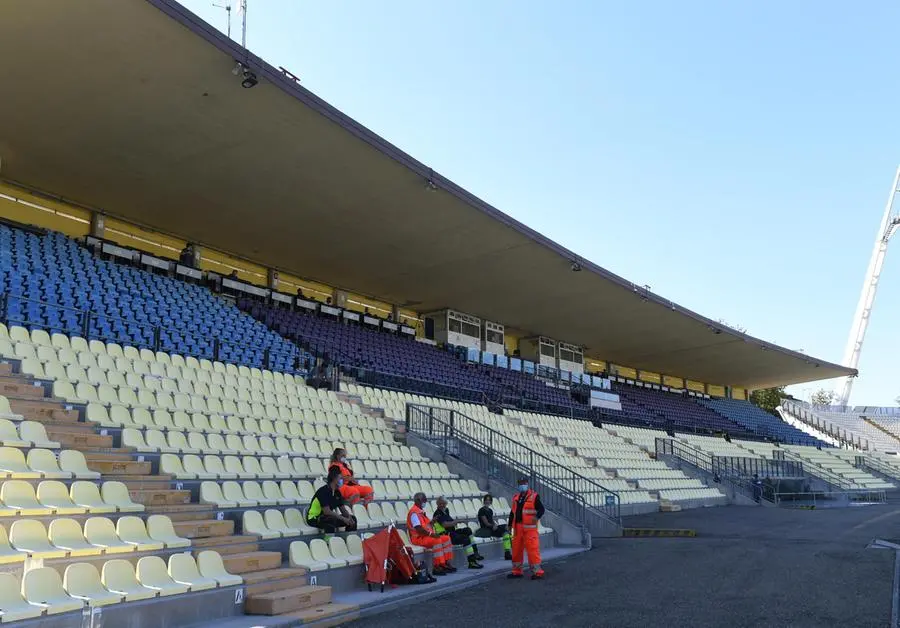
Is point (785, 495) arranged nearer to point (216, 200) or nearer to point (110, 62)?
point (216, 200)

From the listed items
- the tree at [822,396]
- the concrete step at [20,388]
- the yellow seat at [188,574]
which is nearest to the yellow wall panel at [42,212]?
the concrete step at [20,388]

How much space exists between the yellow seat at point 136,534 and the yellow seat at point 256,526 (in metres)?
1.34

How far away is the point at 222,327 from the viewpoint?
1758 cm

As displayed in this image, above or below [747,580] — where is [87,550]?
above

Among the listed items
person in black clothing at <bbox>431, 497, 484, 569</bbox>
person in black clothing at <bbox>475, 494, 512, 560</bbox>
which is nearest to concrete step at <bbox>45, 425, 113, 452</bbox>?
person in black clothing at <bbox>431, 497, 484, 569</bbox>

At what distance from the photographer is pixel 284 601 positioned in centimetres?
695

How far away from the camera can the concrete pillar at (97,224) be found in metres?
20.1

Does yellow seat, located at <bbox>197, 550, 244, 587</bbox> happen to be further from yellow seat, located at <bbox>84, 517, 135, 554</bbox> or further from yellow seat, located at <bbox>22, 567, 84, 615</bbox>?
yellow seat, located at <bbox>22, 567, 84, 615</bbox>

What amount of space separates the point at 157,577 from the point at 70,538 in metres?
0.79

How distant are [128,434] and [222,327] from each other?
9.03 m

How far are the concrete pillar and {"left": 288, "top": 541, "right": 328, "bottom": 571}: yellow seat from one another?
15119 mm

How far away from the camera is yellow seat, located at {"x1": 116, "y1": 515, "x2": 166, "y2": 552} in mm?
6621

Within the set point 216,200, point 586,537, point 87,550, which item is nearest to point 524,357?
point 216,200

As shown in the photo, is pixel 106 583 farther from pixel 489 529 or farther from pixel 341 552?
pixel 489 529
